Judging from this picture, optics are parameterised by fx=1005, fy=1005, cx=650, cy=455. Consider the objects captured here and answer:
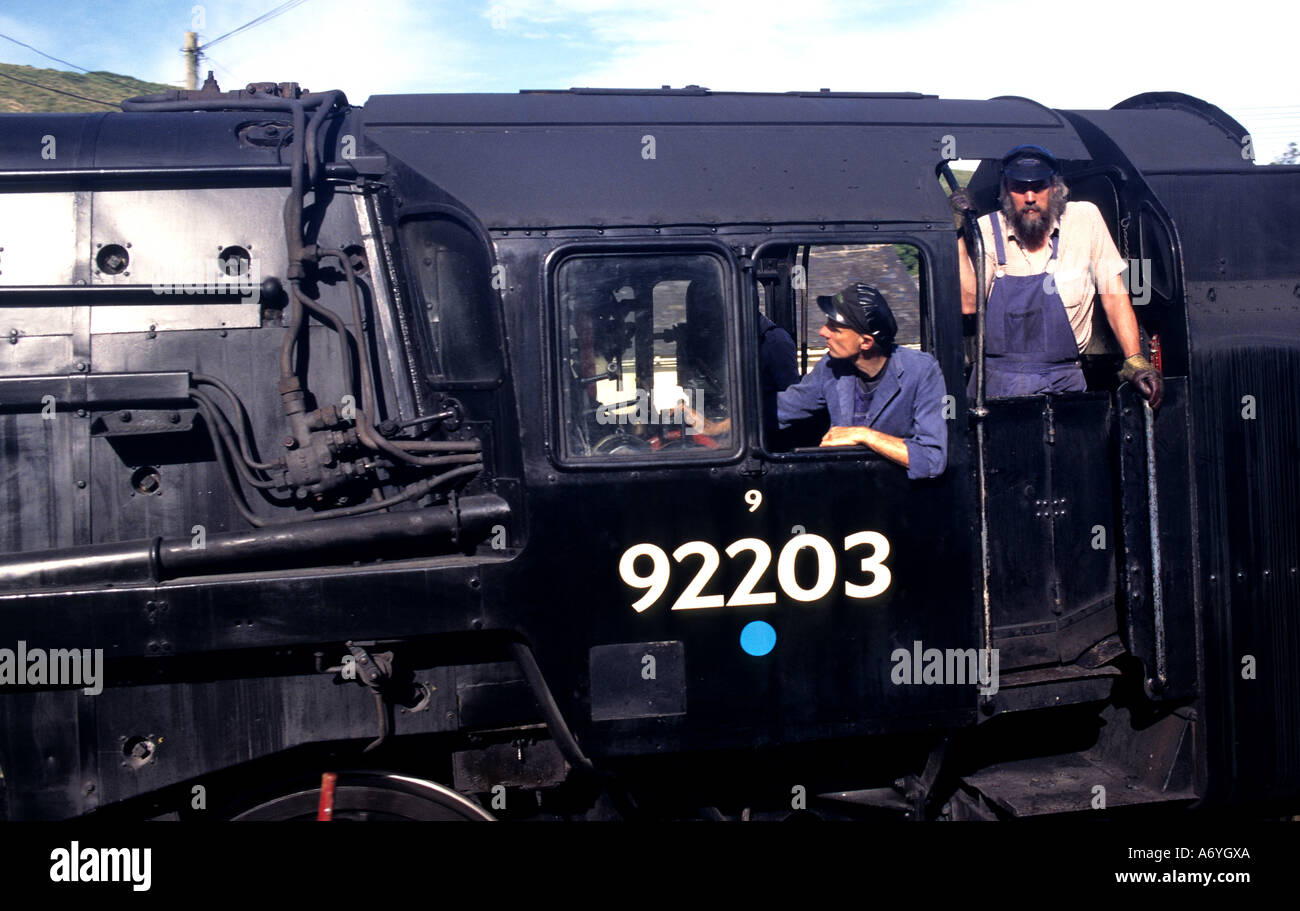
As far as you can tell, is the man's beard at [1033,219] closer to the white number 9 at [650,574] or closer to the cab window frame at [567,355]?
the cab window frame at [567,355]

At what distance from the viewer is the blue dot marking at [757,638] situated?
354 cm

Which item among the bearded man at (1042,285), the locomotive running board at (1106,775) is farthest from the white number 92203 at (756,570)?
the locomotive running board at (1106,775)

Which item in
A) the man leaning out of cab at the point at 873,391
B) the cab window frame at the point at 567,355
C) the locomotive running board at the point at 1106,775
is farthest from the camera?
the locomotive running board at the point at 1106,775

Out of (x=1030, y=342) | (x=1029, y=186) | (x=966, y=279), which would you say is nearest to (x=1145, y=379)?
(x=1030, y=342)

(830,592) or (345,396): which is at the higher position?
(345,396)

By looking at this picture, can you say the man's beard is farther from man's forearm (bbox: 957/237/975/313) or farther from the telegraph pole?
the telegraph pole

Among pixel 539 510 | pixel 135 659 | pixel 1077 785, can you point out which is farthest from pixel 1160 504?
pixel 135 659

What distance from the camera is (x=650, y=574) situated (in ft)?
11.4

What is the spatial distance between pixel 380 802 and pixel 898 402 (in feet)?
7.90

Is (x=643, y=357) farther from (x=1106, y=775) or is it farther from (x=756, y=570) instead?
(x=1106, y=775)

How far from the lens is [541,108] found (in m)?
3.76
